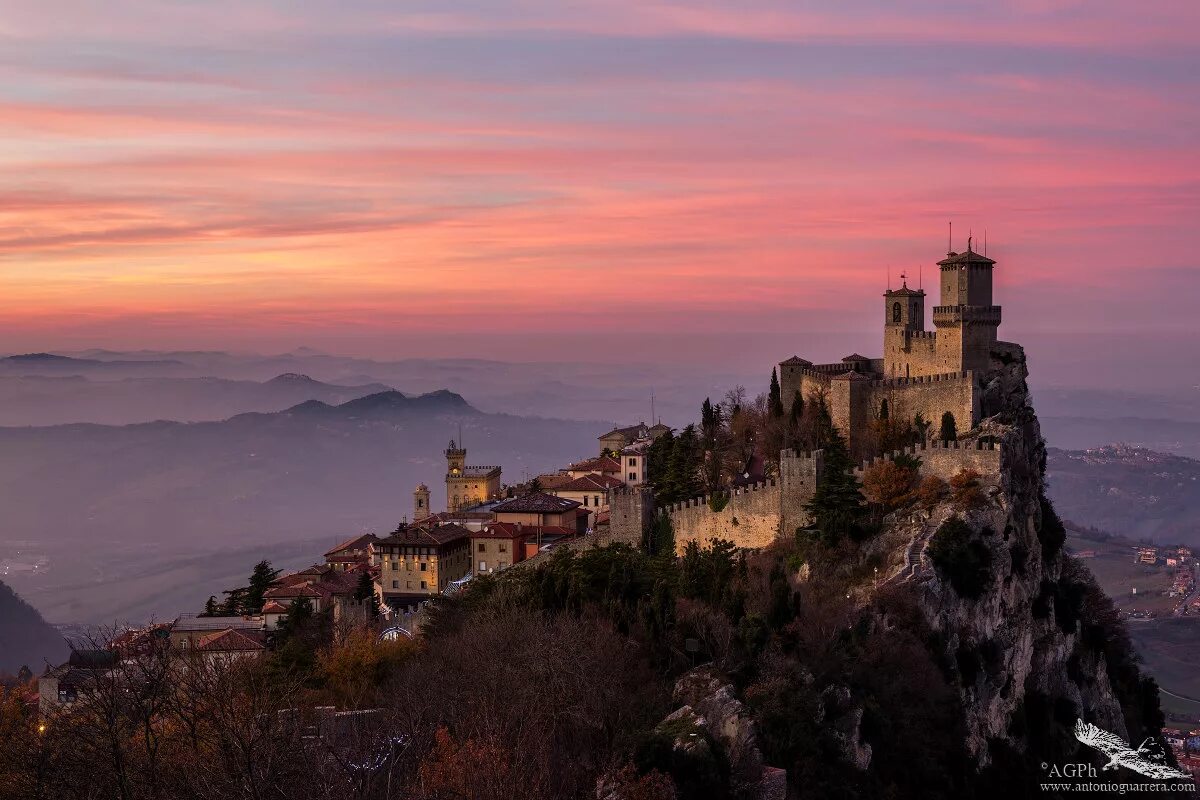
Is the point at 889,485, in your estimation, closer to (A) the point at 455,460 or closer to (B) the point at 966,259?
(B) the point at 966,259

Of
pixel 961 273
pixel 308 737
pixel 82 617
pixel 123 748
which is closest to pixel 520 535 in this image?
pixel 961 273

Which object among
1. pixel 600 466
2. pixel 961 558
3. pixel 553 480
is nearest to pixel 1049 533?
pixel 961 558

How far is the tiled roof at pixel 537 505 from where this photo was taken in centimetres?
6988

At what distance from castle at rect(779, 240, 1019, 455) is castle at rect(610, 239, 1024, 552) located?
0.05 metres

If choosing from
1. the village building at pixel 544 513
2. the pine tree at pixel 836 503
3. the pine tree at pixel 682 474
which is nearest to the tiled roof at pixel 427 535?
the village building at pixel 544 513

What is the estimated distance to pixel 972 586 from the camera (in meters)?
49.4

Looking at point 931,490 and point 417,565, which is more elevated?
point 931,490

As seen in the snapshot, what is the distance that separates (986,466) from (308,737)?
28129mm

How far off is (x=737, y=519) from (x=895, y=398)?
9.06 meters

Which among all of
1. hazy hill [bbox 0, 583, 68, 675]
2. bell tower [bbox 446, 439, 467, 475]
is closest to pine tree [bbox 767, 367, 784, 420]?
bell tower [bbox 446, 439, 467, 475]

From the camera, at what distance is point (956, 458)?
5172cm

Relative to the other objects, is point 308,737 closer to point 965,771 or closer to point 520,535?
point 965,771

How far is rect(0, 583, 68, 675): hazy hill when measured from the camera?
136 meters

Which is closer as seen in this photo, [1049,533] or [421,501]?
[1049,533]
